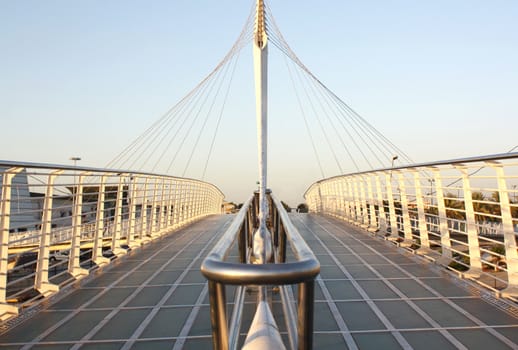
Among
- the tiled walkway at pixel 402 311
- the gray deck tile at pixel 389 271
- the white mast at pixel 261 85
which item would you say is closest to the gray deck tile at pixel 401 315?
the tiled walkway at pixel 402 311

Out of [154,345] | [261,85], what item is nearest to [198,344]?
[154,345]

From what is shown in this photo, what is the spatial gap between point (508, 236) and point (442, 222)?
59.4 inches

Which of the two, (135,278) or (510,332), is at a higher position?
(135,278)

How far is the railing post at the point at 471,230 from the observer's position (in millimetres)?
4527

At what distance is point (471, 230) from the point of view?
4.55 metres

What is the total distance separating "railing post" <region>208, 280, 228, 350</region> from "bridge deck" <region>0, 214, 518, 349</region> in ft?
6.31

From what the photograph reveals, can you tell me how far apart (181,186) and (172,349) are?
31.3ft

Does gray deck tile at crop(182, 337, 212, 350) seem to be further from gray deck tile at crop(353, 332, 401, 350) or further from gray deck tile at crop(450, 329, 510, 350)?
gray deck tile at crop(450, 329, 510, 350)

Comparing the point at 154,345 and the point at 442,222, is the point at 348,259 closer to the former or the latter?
the point at 442,222

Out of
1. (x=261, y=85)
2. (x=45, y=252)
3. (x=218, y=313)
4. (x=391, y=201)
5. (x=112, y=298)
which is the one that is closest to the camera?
(x=218, y=313)

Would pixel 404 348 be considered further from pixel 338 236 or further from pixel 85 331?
pixel 338 236

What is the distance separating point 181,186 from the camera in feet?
40.2

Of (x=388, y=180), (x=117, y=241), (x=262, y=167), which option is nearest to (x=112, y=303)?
(x=117, y=241)

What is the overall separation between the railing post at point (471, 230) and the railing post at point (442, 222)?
57cm
